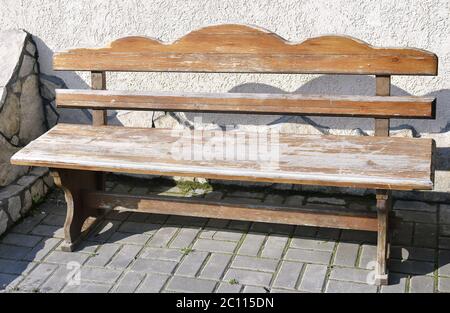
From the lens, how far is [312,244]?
4309 mm

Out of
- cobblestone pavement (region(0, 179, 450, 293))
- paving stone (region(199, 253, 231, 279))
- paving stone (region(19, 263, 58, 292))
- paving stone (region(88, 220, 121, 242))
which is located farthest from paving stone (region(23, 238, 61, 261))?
paving stone (region(199, 253, 231, 279))

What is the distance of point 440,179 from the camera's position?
15.6ft

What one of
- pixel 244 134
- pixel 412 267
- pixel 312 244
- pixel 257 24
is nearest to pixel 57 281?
pixel 244 134

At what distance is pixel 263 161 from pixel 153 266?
887mm

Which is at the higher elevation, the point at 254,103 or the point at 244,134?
the point at 254,103

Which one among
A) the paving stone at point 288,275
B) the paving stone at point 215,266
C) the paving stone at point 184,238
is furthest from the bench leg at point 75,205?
the paving stone at point 288,275

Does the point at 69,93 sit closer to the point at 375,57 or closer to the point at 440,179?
the point at 375,57

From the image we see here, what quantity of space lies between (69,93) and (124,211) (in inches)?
34.2

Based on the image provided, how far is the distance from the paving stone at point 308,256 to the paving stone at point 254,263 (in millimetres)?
117

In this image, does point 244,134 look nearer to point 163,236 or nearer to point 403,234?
point 163,236

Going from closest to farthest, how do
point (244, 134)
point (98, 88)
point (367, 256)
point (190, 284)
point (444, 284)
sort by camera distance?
point (444, 284) → point (190, 284) → point (367, 256) → point (244, 134) → point (98, 88)

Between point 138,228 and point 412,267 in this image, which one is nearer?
point 412,267

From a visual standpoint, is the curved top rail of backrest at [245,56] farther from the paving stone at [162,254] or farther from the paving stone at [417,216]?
the paving stone at [162,254]

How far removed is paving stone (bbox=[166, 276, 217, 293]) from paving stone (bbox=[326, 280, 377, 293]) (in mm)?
631
